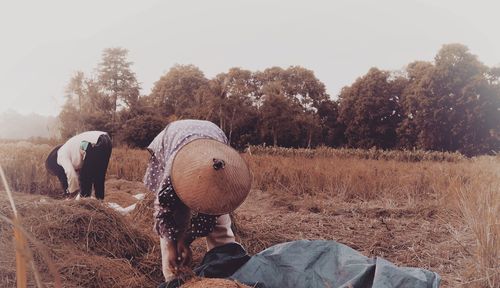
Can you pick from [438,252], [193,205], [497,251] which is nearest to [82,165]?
[193,205]

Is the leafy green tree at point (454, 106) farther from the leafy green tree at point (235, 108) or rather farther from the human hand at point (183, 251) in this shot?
the human hand at point (183, 251)

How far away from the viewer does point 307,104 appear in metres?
26.5

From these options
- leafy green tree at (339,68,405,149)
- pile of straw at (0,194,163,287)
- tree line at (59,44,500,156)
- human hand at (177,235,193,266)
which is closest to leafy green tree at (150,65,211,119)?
tree line at (59,44,500,156)

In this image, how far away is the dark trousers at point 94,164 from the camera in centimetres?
419

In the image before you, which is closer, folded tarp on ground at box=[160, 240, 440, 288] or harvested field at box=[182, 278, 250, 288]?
harvested field at box=[182, 278, 250, 288]

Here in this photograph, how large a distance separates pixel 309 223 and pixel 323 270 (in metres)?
1.94

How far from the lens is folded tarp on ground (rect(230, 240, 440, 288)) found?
229 cm

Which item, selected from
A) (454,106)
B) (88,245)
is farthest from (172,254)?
(454,106)

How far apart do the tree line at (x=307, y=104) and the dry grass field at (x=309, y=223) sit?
9.99 meters

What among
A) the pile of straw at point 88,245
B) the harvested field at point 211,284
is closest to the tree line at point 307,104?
the pile of straw at point 88,245

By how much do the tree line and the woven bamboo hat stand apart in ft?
47.1

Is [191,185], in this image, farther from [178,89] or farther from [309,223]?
[178,89]

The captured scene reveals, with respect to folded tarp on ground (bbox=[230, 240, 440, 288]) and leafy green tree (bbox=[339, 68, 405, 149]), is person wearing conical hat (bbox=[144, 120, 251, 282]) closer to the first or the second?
folded tarp on ground (bbox=[230, 240, 440, 288])

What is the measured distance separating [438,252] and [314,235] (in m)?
1.04
